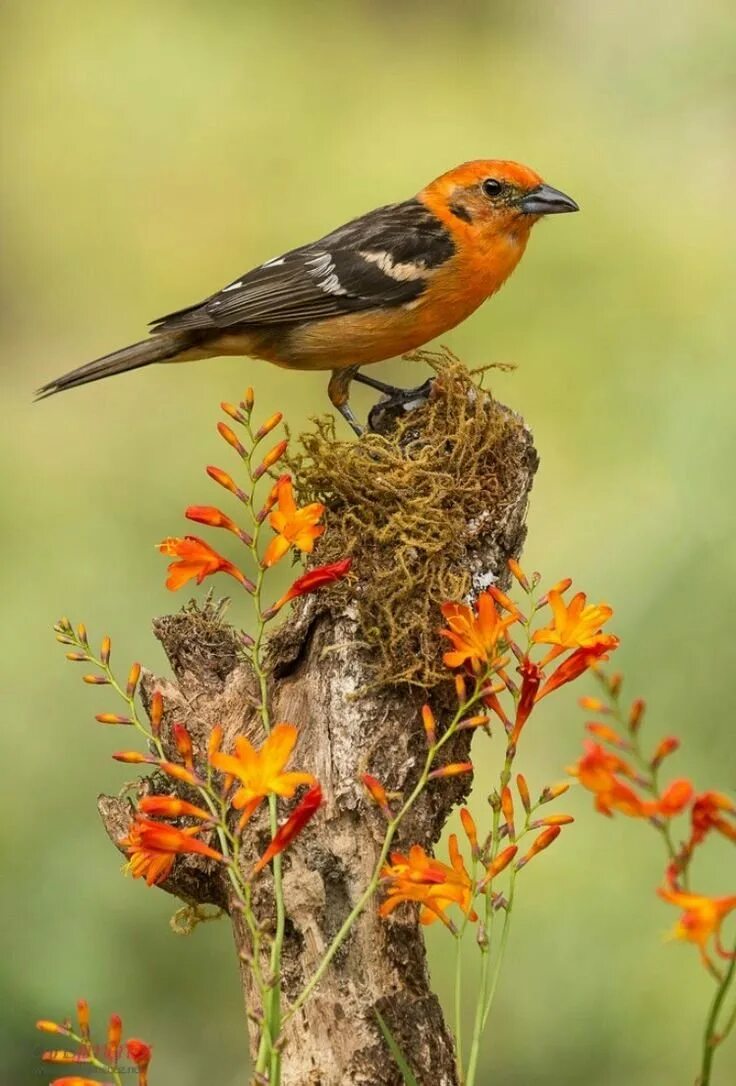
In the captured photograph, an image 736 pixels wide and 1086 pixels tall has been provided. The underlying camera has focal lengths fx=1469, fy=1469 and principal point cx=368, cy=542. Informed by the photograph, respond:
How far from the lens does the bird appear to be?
12.0 ft

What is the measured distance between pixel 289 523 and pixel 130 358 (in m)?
1.76

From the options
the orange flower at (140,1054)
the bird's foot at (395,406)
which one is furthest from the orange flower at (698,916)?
the bird's foot at (395,406)

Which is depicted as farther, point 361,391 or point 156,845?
point 361,391

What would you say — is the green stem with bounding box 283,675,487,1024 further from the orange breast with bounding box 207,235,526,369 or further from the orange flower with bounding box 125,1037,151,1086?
the orange breast with bounding box 207,235,526,369

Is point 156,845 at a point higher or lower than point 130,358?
lower

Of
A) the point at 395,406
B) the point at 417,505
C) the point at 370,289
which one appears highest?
the point at 370,289

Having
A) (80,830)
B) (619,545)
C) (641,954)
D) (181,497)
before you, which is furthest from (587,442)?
(80,830)

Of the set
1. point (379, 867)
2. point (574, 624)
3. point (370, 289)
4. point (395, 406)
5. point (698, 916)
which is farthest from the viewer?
point (370, 289)

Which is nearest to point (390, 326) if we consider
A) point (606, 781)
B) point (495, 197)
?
point (495, 197)

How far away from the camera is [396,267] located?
369cm

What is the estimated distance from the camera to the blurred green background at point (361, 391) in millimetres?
4082

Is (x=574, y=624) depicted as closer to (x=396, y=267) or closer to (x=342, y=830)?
(x=342, y=830)

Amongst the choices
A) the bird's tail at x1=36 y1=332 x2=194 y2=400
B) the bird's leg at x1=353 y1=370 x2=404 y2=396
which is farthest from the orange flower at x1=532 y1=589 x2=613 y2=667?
the bird's tail at x1=36 y1=332 x2=194 y2=400

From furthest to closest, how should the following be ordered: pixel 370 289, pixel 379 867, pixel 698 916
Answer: pixel 370 289 < pixel 379 867 < pixel 698 916
